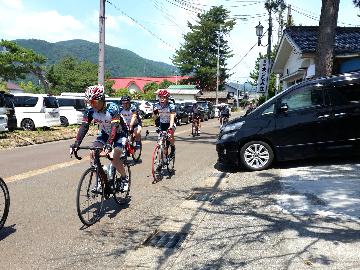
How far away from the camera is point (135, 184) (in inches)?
334

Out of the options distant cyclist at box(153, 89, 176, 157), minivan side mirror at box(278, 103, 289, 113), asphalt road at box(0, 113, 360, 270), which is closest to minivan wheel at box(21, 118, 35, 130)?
asphalt road at box(0, 113, 360, 270)

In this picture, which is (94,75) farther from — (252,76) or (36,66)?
(252,76)

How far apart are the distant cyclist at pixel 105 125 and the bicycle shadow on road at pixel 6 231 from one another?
1141mm

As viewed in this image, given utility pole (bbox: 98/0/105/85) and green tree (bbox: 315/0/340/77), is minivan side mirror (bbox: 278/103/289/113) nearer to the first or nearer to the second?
green tree (bbox: 315/0/340/77)

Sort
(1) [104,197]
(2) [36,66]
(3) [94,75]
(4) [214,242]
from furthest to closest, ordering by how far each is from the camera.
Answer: (3) [94,75]
(2) [36,66]
(1) [104,197]
(4) [214,242]

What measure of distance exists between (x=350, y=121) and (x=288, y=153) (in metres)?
1.49

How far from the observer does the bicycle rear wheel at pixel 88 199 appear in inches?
217

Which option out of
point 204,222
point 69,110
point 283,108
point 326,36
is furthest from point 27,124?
point 204,222

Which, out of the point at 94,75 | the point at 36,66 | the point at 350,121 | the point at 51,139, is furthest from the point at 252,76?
the point at 350,121

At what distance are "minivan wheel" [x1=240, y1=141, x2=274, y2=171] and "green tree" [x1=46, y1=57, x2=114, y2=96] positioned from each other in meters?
56.4

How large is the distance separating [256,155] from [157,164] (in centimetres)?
223

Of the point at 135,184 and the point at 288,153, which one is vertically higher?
the point at 288,153

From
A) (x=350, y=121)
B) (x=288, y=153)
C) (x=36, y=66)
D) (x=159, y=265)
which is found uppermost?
(x=36, y=66)

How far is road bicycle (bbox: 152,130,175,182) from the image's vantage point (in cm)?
876
